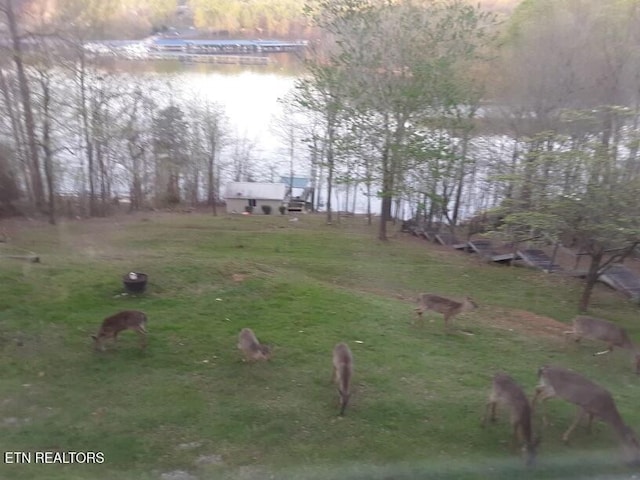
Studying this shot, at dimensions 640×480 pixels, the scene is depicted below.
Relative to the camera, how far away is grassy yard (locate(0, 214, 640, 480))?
5.27 meters

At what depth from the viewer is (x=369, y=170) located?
58.0ft

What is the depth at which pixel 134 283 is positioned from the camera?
356 inches

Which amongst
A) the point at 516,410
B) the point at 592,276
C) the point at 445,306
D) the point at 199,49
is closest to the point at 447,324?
the point at 445,306

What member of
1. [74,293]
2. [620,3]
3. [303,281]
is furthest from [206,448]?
[620,3]

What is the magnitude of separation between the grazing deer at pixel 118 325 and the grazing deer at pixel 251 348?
1.21m

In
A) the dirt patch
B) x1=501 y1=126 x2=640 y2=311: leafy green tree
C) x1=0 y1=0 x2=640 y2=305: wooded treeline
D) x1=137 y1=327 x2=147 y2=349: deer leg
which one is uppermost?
x1=0 y1=0 x2=640 y2=305: wooded treeline

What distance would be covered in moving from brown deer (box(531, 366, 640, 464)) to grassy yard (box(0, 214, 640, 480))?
0.39 feet

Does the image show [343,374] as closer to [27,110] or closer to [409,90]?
[409,90]

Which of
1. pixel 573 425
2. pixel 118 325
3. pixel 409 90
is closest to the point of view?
pixel 573 425

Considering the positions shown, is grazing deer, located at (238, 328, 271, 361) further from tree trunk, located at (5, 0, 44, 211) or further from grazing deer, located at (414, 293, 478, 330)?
tree trunk, located at (5, 0, 44, 211)

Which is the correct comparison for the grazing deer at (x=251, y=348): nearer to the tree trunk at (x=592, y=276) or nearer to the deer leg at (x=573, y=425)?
the deer leg at (x=573, y=425)

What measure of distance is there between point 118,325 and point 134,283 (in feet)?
5.94

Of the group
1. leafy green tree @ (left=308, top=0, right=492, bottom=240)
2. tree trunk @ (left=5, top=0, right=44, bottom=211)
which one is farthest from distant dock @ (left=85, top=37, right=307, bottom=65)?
tree trunk @ (left=5, top=0, right=44, bottom=211)

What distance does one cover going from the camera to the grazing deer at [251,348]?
711cm
